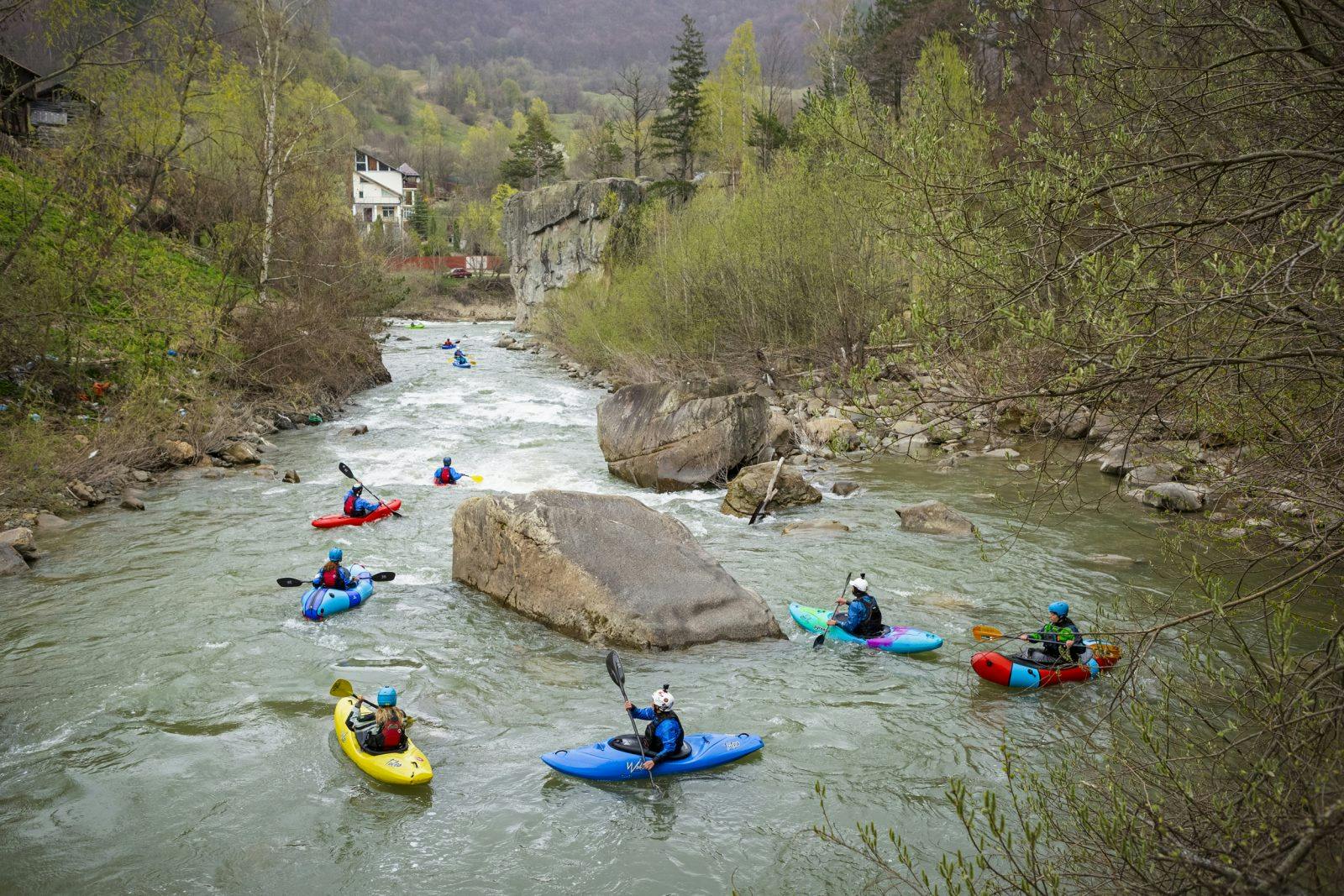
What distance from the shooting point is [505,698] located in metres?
7.76

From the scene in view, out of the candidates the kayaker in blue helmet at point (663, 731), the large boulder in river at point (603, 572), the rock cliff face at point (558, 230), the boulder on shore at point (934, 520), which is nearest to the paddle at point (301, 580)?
the large boulder in river at point (603, 572)

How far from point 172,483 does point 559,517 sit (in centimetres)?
896

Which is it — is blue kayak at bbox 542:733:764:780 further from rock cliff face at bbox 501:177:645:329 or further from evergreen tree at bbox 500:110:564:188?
evergreen tree at bbox 500:110:564:188

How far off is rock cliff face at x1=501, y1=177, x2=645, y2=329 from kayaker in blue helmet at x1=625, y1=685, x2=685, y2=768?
3586 centimetres

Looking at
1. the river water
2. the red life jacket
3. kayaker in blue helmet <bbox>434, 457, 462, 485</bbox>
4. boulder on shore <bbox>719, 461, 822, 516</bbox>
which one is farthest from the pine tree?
the red life jacket

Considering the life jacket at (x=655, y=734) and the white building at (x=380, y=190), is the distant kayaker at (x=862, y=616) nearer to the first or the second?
the life jacket at (x=655, y=734)

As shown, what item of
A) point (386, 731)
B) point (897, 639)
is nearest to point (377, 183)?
point (897, 639)

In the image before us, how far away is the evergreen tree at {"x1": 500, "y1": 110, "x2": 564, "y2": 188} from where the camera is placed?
61.3m

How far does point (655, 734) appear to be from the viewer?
6516 millimetres

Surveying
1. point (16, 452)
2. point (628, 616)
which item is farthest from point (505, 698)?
point (16, 452)

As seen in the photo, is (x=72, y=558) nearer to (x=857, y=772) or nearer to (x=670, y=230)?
(x=857, y=772)

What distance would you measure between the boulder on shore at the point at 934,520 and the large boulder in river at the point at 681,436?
381cm

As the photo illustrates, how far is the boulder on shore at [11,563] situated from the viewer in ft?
33.7

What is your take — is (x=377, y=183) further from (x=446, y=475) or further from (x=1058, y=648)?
(x=1058, y=648)
